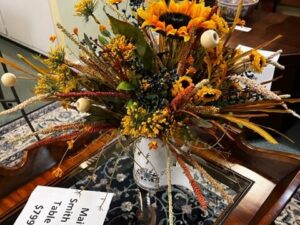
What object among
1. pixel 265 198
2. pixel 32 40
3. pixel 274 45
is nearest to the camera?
pixel 265 198

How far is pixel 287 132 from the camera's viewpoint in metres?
1.81

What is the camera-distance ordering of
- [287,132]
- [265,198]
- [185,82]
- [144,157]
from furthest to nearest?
[287,132] → [265,198] → [144,157] → [185,82]

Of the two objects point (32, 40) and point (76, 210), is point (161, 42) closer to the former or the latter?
point (76, 210)

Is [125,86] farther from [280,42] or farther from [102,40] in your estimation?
[280,42]

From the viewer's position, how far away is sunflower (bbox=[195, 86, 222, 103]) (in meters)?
0.53

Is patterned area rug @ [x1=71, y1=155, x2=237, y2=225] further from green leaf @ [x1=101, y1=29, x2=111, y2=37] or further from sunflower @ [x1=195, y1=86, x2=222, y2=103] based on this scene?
green leaf @ [x1=101, y1=29, x2=111, y2=37]

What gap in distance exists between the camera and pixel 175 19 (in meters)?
0.54

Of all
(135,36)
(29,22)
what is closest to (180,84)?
(135,36)

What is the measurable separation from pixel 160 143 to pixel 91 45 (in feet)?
0.87

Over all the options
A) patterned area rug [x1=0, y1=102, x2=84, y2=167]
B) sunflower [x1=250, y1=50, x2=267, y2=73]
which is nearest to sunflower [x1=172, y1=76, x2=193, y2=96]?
sunflower [x1=250, y1=50, x2=267, y2=73]

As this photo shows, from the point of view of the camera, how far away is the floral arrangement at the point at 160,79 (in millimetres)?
551

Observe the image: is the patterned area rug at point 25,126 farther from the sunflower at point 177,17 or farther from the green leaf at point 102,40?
the sunflower at point 177,17

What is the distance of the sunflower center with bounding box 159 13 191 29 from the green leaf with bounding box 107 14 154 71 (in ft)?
0.19

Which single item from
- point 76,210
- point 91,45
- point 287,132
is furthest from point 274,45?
point 76,210
